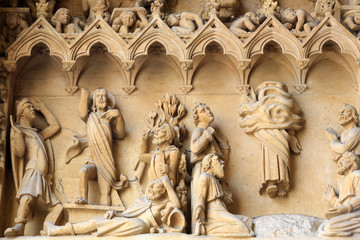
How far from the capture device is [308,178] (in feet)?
35.7

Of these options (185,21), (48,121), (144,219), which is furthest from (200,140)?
(48,121)

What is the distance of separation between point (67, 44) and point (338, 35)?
3.21 meters

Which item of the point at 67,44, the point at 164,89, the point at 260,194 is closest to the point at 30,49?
the point at 67,44

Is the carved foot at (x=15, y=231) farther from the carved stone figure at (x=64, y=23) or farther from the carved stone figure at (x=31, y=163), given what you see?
the carved stone figure at (x=64, y=23)

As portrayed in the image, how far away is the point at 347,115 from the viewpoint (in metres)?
10.8

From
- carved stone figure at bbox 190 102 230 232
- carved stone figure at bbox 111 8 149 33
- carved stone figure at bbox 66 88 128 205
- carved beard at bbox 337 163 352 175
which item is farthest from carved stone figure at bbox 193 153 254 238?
carved stone figure at bbox 111 8 149 33

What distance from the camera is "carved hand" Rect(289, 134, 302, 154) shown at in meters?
10.9

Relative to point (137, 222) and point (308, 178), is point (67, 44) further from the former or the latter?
point (308, 178)

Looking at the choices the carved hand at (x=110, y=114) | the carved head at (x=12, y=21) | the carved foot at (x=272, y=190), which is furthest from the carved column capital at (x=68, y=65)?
the carved foot at (x=272, y=190)

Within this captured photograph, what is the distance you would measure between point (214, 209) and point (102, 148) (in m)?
1.56

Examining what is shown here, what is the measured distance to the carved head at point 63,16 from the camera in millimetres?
11336

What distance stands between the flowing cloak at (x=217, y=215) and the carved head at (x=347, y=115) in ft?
5.39

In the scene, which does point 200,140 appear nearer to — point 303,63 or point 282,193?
point 282,193

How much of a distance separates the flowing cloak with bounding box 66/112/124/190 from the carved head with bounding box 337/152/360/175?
253cm
